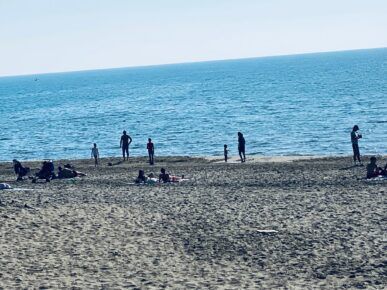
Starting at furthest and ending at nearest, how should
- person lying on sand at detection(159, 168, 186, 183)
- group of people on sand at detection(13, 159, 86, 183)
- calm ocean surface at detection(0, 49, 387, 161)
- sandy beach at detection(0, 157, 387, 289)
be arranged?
calm ocean surface at detection(0, 49, 387, 161) → group of people on sand at detection(13, 159, 86, 183) → person lying on sand at detection(159, 168, 186, 183) → sandy beach at detection(0, 157, 387, 289)

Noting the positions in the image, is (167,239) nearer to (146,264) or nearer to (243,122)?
(146,264)

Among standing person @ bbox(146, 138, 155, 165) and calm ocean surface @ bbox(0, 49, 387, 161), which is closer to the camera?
standing person @ bbox(146, 138, 155, 165)

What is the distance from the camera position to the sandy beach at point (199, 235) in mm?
16594

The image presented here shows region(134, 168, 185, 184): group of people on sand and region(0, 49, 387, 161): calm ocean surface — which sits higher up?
region(134, 168, 185, 184): group of people on sand

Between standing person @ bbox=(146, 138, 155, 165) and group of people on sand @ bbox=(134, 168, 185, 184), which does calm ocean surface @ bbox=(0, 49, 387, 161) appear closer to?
standing person @ bbox=(146, 138, 155, 165)

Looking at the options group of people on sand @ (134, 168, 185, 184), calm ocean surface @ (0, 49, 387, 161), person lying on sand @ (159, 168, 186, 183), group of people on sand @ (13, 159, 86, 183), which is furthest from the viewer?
calm ocean surface @ (0, 49, 387, 161)

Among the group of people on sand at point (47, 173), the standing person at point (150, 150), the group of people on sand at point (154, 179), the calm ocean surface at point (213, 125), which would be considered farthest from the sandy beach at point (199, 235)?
the calm ocean surface at point (213, 125)

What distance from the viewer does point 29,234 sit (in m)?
20.0

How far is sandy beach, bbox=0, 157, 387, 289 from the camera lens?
54.4 feet

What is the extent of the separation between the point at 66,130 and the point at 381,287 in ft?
224

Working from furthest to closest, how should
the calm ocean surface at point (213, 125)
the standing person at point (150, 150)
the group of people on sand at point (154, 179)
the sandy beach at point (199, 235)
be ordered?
the calm ocean surface at point (213, 125), the standing person at point (150, 150), the group of people on sand at point (154, 179), the sandy beach at point (199, 235)

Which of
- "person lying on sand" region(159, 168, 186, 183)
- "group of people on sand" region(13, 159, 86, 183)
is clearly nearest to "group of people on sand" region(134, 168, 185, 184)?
"person lying on sand" region(159, 168, 186, 183)

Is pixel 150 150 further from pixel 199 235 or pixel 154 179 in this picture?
pixel 199 235

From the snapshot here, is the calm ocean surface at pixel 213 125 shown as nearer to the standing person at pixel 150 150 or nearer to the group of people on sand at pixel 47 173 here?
the standing person at pixel 150 150
